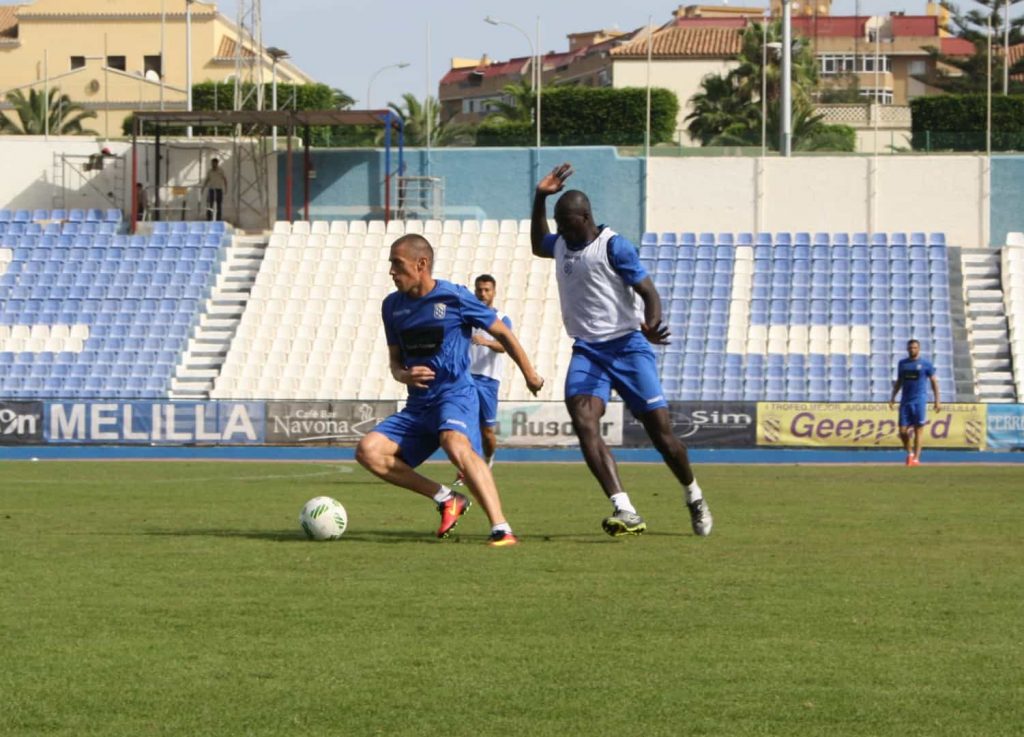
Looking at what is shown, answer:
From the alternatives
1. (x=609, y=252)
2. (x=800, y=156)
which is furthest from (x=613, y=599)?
(x=800, y=156)

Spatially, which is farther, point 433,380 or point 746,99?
point 746,99

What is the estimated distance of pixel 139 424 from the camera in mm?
33625

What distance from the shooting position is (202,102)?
2280 inches

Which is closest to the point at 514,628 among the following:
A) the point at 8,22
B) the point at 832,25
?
the point at 8,22

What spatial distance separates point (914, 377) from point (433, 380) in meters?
18.5

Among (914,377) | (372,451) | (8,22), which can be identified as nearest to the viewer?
(372,451)

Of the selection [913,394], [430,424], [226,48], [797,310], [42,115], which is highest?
[226,48]

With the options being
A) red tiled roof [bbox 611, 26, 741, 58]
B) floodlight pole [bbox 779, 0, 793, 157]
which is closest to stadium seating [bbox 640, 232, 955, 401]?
floodlight pole [bbox 779, 0, 793, 157]

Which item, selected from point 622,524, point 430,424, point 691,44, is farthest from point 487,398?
point 691,44

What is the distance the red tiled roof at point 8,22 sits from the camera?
3900 inches

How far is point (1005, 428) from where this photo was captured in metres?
32.4

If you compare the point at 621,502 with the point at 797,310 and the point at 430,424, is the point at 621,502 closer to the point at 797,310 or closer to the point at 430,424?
the point at 430,424

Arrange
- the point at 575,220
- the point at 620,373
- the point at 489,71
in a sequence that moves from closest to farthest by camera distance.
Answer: the point at 575,220 < the point at 620,373 < the point at 489,71

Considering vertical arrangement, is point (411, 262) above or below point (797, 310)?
above
